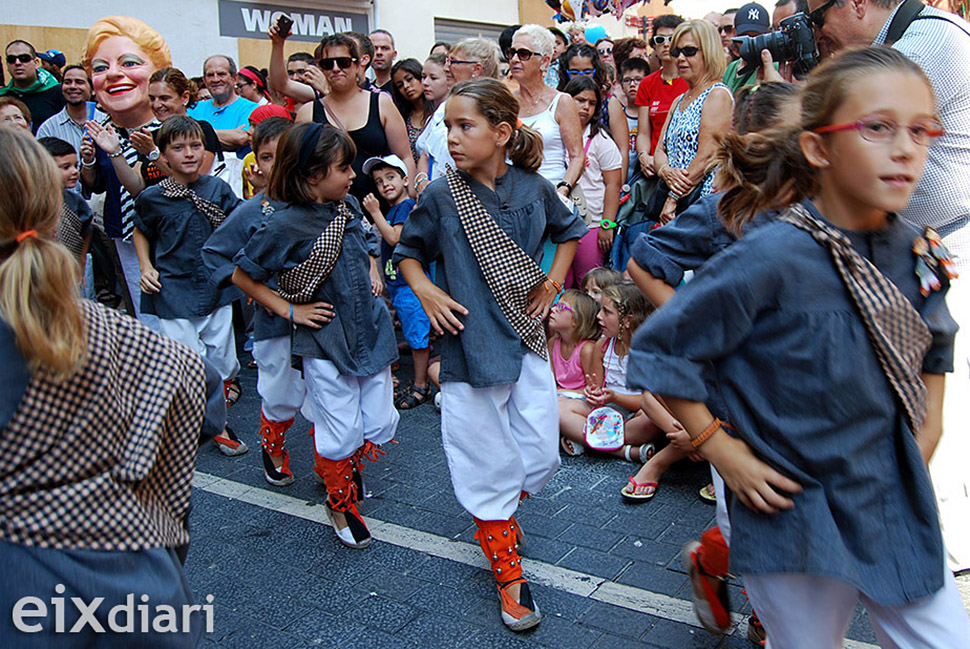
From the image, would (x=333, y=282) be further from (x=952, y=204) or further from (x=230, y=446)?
(x=952, y=204)

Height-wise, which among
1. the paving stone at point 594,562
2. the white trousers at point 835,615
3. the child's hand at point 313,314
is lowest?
the paving stone at point 594,562

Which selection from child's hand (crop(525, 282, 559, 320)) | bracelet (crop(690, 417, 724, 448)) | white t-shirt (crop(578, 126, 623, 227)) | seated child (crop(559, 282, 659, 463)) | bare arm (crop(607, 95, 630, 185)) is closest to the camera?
bracelet (crop(690, 417, 724, 448))

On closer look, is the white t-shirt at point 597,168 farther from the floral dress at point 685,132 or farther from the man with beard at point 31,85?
the man with beard at point 31,85

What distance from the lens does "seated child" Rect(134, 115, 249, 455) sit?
5.49 meters

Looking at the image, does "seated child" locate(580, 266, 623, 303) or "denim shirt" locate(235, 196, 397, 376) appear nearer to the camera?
"denim shirt" locate(235, 196, 397, 376)

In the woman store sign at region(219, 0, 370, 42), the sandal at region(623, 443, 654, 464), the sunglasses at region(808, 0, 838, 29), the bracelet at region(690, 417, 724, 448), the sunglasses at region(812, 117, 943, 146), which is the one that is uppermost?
the woman store sign at region(219, 0, 370, 42)

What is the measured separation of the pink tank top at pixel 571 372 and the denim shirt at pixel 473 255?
189 centimetres

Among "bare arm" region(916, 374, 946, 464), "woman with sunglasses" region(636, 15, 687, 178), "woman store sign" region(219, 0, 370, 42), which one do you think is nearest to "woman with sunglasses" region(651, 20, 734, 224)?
"woman with sunglasses" region(636, 15, 687, 178)

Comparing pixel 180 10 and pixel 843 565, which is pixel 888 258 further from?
pixel 180 10

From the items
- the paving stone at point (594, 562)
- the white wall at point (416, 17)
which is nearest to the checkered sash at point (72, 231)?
the paving stone at point (594, 562)

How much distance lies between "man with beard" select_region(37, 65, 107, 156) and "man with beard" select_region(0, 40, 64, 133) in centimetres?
91

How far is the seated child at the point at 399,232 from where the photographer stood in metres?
5.88

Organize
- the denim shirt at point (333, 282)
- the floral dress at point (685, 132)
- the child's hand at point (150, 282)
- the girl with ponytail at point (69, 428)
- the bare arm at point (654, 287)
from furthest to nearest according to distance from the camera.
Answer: the child's hand at point (150, 282)
the floral dress at point (685, 132)
the denim shirt at point (333, 282)
the bare arm at point (654, 287)
the girl with ponytail at point (69, 428)

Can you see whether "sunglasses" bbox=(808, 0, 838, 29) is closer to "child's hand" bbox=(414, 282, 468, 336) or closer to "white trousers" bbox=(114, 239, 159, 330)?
"child's hand" bbox=(414, 282, 468, 336)
